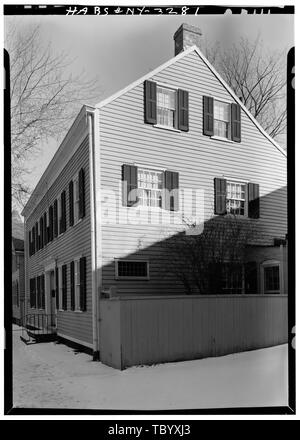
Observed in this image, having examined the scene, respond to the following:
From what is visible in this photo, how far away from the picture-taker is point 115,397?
19.7 ft

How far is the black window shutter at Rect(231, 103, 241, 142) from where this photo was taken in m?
7.75

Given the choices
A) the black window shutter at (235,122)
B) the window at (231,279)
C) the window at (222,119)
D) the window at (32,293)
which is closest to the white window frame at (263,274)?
the window at (231,279)

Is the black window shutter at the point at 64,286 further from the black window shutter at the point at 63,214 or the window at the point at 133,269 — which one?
the window at the point at 133,269

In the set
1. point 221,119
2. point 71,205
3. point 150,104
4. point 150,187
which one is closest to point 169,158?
point 150,187

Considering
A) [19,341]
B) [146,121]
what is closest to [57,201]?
[146,121]

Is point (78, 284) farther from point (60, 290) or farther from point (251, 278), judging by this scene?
point (251, 278)

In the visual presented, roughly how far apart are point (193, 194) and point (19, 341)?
3.90 m

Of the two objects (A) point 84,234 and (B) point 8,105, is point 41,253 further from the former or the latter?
(B) point 8,105

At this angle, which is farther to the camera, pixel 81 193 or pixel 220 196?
pixel 81 193

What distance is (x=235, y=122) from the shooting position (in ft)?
25.8

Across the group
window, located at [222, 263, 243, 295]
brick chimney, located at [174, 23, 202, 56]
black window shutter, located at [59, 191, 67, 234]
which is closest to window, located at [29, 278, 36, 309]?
black window shutter, located at [59, 191, 67, 234]

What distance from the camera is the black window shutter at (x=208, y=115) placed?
8.10 meters

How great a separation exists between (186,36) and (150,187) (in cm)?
262

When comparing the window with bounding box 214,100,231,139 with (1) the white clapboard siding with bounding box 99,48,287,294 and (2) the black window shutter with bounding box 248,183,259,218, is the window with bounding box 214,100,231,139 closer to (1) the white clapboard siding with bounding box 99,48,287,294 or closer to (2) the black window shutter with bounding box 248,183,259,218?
(1) the white clapboard siding with bounding box 99,48,287,294
